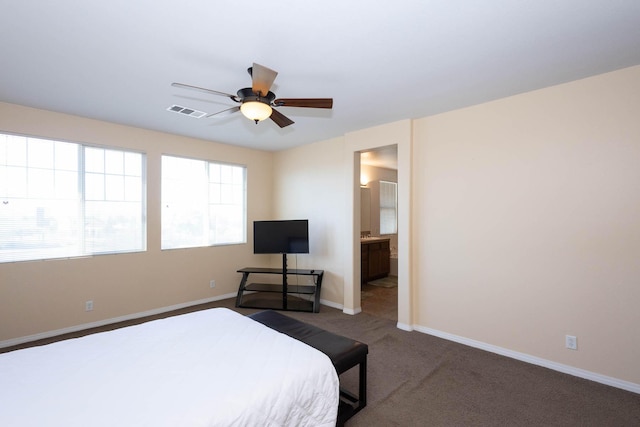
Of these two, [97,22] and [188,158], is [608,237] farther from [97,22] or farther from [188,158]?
[188,158]

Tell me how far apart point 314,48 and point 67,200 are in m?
3.55

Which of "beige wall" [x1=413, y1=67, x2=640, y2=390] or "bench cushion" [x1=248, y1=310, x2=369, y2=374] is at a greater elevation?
"beige wall" [x1=413, y1=67, x2=640, y2=390]

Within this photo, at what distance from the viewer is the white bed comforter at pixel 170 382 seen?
1.30 metres

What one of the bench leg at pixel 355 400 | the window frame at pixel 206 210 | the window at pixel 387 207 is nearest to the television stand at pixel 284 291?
the window frame at pixel 206 210

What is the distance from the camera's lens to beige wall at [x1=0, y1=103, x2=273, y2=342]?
10.8 ft

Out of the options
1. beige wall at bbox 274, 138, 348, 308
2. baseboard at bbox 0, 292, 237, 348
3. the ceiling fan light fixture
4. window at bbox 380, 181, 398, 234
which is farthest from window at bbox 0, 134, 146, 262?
window at bbox 380, 181, 398, 234

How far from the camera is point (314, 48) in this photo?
2.14 metres

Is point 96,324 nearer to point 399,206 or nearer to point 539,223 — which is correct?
point 399,206

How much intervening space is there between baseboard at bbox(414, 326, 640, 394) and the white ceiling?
259cm

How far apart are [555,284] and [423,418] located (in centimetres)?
179

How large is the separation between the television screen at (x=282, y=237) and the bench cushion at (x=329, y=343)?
1.92 m

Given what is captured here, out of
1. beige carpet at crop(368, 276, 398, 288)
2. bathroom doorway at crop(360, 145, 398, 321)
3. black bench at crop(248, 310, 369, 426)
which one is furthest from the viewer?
beige carpet at crop(368, 276, 398, 288)

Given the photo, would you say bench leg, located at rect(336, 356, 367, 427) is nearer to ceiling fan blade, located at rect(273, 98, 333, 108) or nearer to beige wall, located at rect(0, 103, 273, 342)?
ceiling fan blade, located at rect(273, 98, 333, 108)

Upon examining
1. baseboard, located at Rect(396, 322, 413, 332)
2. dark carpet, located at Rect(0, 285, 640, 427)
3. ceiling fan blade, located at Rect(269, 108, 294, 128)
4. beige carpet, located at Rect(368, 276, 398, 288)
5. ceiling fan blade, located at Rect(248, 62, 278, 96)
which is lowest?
dark carpet, located at Rect(0, 285, 640, 427)
